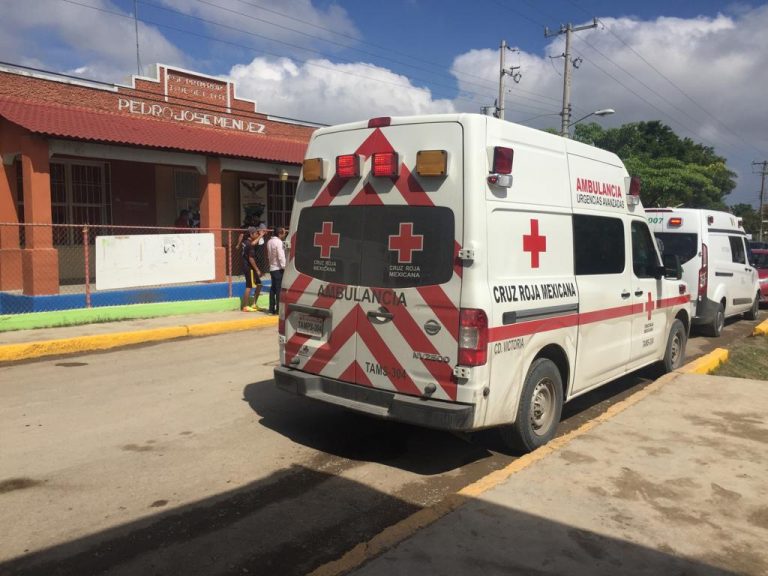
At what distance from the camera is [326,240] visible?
16.3 feet

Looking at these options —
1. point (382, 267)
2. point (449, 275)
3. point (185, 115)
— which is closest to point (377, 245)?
point (382, 267)

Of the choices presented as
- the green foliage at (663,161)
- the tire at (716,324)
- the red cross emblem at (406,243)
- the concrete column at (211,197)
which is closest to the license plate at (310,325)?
the red cross emblem at (406,243)

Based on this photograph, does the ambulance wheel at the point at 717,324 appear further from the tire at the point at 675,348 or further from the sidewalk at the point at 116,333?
the sidewalk at the point at 116,333

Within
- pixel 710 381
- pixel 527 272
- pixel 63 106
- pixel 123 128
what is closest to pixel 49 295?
pixel 123 128

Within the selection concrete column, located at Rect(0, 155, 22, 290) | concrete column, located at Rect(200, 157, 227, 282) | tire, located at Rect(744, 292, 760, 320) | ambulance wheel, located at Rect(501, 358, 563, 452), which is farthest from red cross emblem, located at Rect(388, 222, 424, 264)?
tire, located at Rect(744, 292, 760, 320)

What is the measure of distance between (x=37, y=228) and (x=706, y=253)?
39.6ft

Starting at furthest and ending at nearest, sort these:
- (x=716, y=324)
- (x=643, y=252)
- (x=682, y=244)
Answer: (x=716, y=324), (x=682, y=244), (x=643, y=252)

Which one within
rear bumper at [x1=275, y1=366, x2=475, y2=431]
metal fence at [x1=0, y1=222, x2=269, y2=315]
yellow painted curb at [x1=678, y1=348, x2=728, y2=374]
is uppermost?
metal fence at [x1=0, y1=222, x2=269, y2=315]

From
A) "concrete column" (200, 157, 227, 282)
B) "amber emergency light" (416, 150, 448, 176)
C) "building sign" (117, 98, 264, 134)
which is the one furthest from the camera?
"building sign" (117, 98, 264, 134)

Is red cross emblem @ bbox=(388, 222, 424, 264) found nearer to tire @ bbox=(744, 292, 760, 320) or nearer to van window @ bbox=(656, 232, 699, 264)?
van window @ bbox=(656, 232, 699, 264)

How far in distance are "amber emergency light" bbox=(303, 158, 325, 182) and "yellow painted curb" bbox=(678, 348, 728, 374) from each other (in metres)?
4.99

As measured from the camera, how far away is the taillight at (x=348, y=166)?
4.72m

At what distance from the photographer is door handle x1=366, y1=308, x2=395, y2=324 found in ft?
14.8

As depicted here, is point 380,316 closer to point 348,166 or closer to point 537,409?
point 348,166
